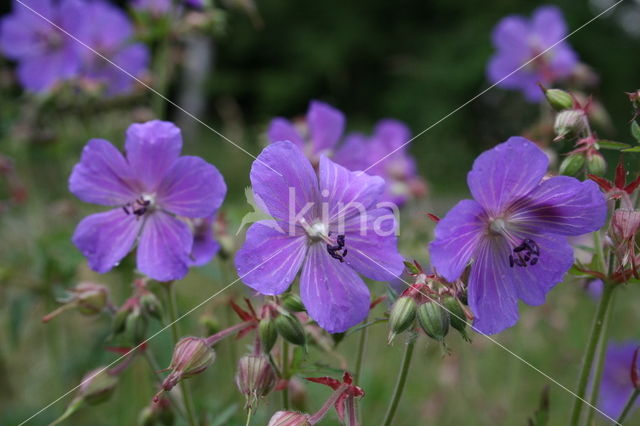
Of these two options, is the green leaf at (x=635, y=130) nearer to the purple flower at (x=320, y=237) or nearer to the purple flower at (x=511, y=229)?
the purple flower at (x=511, y=229)

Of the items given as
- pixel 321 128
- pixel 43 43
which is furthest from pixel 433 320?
pixel 43 43

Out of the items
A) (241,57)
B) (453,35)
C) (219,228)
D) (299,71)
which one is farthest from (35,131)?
(241,57)

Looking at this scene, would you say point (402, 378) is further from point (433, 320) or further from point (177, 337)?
point (177, 337)

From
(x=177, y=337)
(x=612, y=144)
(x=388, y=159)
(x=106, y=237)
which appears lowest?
(x=177, y=337)

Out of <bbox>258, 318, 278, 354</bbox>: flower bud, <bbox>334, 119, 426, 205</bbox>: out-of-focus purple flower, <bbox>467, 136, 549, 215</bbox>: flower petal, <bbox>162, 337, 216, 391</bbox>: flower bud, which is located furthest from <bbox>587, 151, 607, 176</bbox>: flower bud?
<bbox>334, 119, 426, 205</bbox>: out-of-focus purple flower

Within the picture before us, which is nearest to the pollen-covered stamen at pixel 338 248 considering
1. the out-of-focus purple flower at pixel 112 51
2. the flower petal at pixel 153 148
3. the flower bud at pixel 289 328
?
the flower bud at pixel 289 328
